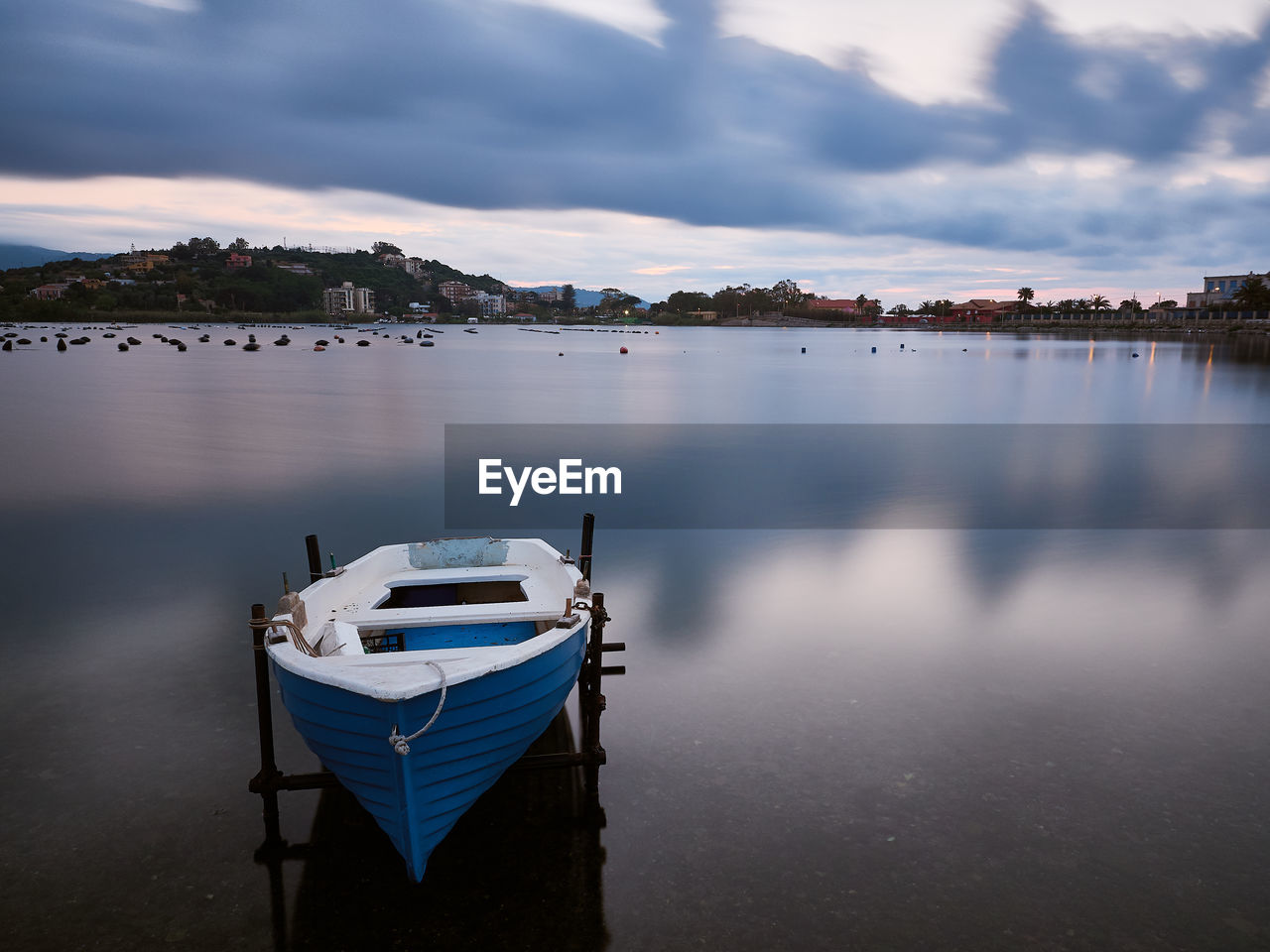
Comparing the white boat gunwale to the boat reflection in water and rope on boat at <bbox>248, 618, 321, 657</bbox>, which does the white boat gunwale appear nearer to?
rope on boat at <bbox>248, 618, 321, 657</bbox>

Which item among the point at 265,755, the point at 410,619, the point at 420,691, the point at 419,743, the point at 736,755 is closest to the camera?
the point at 420,691

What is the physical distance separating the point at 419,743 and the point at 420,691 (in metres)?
0.45

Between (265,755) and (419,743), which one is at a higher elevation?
(419,743)

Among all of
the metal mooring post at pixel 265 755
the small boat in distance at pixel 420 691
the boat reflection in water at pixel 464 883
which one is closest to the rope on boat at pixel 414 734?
the small boat in distance at pixel 420 691

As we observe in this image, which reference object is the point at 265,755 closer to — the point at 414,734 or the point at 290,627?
the point at 290,627

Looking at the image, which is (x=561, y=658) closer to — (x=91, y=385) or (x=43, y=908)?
(x=43, y=908)

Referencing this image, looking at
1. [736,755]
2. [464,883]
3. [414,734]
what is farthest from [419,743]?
[736,755]

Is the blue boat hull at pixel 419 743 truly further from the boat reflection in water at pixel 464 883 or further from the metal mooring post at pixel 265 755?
the boat reflection in water at pixel 464 883

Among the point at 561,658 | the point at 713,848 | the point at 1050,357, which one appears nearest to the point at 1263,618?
the point at 713,848

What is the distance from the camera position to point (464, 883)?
19.3 ft

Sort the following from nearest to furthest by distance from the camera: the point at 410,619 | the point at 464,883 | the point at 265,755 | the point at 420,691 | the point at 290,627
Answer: the point at 420,691 < the point at 464,883 < the point at 265,755 < the point at 290,627 < the point at 410,619

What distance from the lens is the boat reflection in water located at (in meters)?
5.43

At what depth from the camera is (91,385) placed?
153 feet

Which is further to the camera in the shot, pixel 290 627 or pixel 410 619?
pixel 410 619
